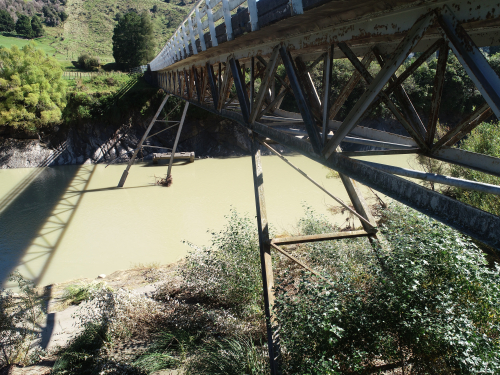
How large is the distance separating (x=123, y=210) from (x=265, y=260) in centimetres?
848

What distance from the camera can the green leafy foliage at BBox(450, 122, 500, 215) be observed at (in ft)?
21.8

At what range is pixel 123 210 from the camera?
11.0 metres

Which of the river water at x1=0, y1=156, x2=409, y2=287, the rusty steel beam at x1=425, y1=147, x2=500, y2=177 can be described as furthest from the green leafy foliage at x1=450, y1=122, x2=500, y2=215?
the rusty steel beam at x1=425, y1=147, x2=500, y2=177

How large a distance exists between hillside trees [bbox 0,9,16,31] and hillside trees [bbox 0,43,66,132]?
39.8 meters

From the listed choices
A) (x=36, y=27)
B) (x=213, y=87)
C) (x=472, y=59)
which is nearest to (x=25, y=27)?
(x=36, y=27)

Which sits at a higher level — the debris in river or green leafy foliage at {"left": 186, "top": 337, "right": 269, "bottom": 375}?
green leafy foliage at {"left": 186, "top": 337, "right": 269, "bottom": 375}

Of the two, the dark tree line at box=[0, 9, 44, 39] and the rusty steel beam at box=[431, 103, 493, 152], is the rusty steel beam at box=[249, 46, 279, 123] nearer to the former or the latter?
the rusty steel beam at box=[431, 103, 493, 152]

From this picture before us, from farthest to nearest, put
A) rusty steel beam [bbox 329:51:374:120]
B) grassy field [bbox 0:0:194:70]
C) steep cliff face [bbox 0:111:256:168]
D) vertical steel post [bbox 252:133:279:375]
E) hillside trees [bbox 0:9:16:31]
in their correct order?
hillside trees [bbox 0:9:16:31] → grassy field [bbox 0:0:194:70] → steep cliff face [bbox 0:111:256:168] → vertical steel post [bbox 252:133:279:375] → rusty steel beam [bbox 329:51:374:120]

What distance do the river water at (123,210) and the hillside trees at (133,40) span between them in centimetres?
1562

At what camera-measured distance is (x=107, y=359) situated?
380cm

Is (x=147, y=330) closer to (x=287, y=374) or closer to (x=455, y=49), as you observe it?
(x=287, y=374)

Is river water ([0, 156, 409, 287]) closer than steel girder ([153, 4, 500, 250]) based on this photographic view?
No

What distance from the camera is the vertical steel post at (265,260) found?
3.11 m

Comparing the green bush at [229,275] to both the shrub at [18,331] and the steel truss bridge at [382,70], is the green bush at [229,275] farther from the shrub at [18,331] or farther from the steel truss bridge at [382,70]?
the shrub at [18,331]
